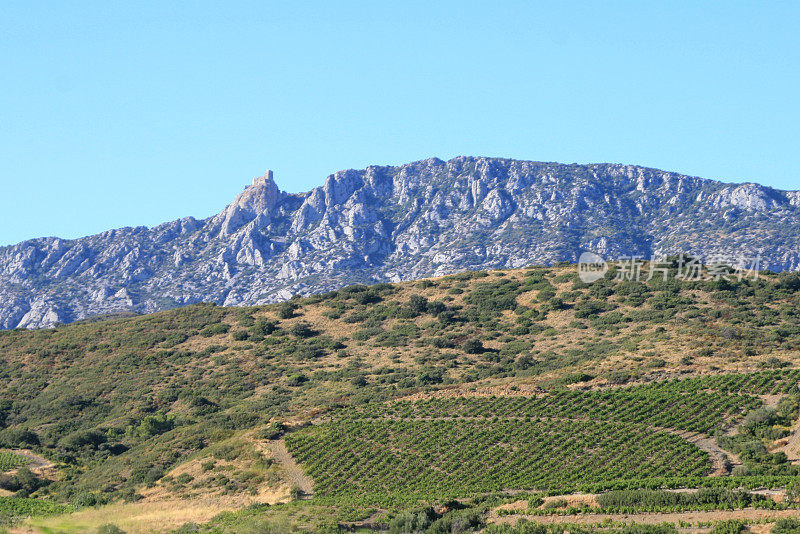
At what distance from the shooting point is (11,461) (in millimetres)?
57094

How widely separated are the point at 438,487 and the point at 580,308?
44466mm

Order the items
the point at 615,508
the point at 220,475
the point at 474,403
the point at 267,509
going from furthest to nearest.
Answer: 1. the point at 474,403
2. the point at 220,475
3. the point at 267,509
4. the point at 615,508

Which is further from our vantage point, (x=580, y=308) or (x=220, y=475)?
(x=580, y=308)

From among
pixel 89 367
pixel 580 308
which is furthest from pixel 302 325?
pixel 580 308

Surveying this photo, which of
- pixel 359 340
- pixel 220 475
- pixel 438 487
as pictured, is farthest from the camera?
pixel 359 340

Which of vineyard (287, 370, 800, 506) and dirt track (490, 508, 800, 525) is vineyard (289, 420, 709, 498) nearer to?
vineyard (287, 370, 800, 506)

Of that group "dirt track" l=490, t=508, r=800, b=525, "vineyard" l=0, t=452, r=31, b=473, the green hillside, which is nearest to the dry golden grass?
the green hillside

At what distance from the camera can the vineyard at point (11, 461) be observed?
55719 millimetres

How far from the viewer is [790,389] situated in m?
53.3

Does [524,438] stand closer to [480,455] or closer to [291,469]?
[480,455]

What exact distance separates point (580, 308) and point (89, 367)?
5139 cm

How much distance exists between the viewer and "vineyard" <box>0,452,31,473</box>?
2194 inches

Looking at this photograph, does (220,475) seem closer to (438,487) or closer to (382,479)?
(382,479)

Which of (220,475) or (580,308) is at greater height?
(580,308)
